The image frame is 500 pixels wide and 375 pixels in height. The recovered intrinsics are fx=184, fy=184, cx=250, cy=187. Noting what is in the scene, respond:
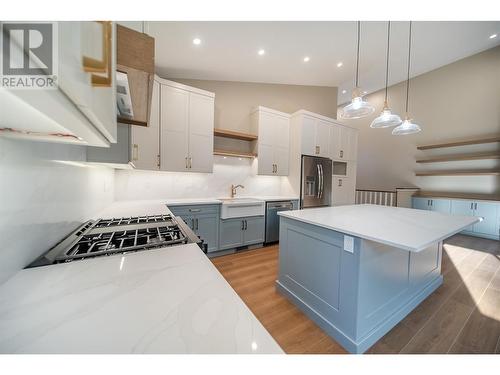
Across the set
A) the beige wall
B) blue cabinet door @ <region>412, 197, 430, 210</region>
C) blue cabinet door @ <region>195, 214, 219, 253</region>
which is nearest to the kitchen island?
blue cabinet door @ <region>195, 214, 219, 253</region>

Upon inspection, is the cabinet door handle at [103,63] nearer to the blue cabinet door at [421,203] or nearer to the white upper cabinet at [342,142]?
the white upper cabinet at [342,142]

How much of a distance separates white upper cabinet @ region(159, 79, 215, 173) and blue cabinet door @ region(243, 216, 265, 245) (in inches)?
42.9

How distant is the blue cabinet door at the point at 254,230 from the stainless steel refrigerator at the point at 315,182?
0.96 meters

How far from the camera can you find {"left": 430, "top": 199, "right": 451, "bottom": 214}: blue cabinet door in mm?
4258

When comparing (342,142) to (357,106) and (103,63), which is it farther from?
(103,63)

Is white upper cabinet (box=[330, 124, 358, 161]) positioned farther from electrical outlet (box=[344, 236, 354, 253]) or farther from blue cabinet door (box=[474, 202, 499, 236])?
electrical outlet (box=[344, 236, 354, 253])

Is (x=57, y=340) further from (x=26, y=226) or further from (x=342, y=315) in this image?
(x=342, y=315)

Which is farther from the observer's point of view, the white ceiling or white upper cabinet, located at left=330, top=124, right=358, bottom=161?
white upper cabinet, located at left=330, top=124, right=358, bottom=161

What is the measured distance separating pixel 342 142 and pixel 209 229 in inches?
137

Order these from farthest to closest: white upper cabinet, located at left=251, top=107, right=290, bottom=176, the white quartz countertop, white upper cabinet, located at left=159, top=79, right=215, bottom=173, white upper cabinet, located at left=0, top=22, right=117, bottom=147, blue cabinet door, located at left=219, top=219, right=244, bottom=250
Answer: white upper cabinet, located at left=251, top=107, right=290, bottom=176 < blue cabinet door, located at left=219, top=219, right=244, bottom=250 < white upper cabinet, located at left=159, top=79, right=215, bottom=173 < the white quartz countertop < white upper cabinet, located at left=0, top=22, right=117, bottom=147

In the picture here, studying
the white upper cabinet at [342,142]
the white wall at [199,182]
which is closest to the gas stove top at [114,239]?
A: the white wall at [199,182]

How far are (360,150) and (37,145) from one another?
24.2 feet

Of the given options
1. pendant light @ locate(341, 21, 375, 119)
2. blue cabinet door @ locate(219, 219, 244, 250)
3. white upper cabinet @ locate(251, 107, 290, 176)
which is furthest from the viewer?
white upper cabinet @ locate(251, 107, 290, 176)
